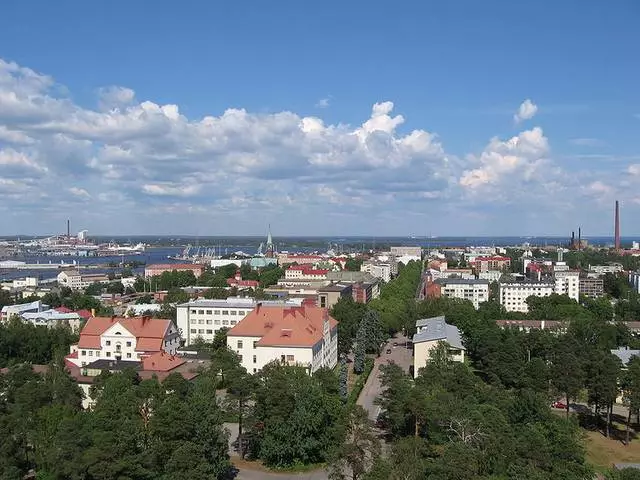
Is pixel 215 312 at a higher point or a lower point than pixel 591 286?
higher

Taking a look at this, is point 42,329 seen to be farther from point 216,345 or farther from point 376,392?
point 376,392

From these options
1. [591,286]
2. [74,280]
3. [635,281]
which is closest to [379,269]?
[591,286]

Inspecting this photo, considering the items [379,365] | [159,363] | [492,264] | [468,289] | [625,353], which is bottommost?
[379,365]

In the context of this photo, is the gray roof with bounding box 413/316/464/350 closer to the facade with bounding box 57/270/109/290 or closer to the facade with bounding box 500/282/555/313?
the facade with bounding box 500/282/555/313

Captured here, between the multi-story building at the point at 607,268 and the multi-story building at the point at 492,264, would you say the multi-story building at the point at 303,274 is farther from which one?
the multi-story building at the point at 607,268

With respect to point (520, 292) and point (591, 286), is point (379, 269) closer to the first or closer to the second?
point (591, 286)

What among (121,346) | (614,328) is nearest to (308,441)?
(121,346)

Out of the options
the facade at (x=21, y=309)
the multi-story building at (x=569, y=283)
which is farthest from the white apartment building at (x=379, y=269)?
the facade at (x=21, y=309)
